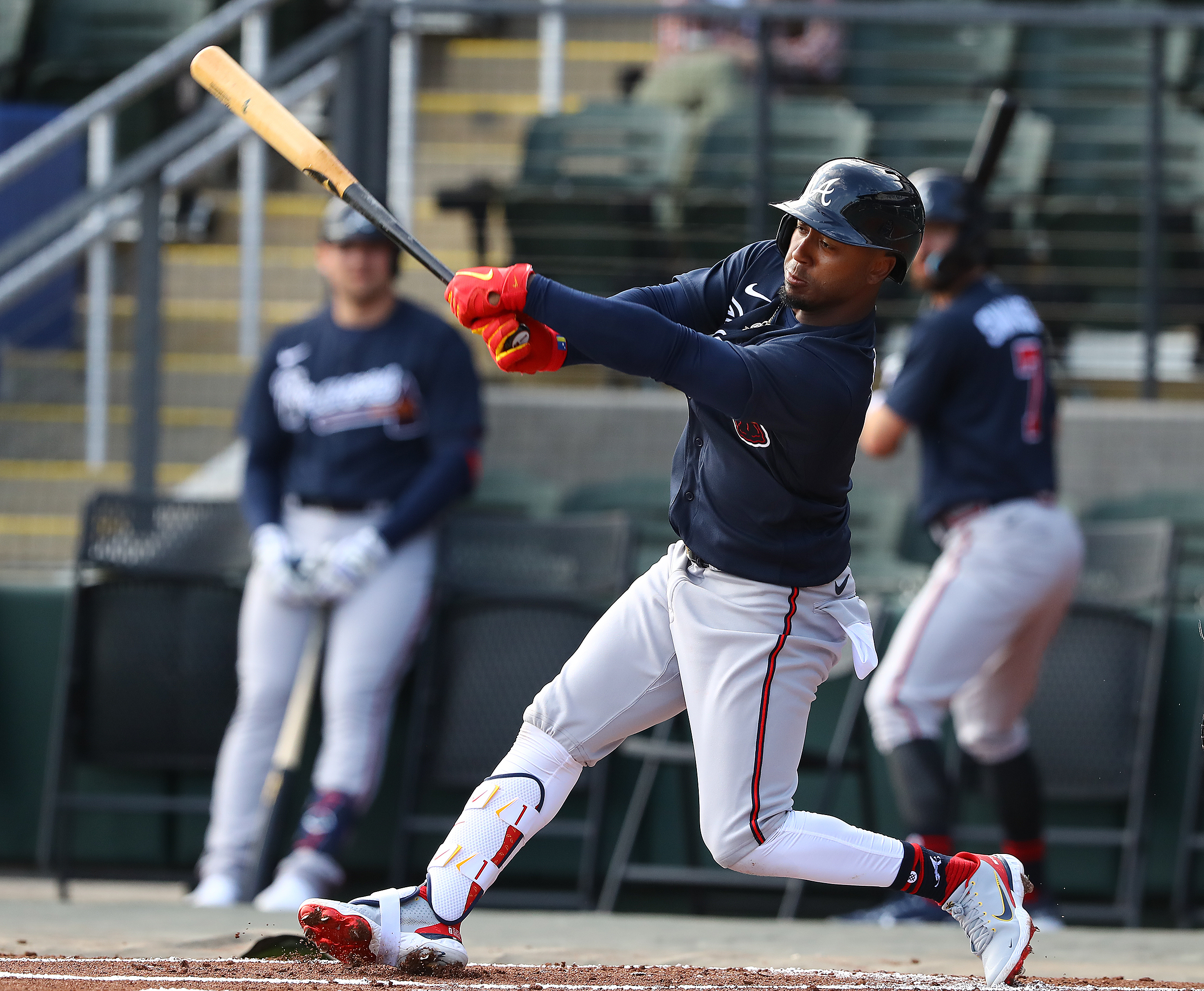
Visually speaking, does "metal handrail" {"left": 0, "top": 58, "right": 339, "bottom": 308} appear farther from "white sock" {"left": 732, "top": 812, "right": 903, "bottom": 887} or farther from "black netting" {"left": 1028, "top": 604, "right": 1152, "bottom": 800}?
"white sock" {"left": 732, "top": 812, "right": 903, "bottom": 887}

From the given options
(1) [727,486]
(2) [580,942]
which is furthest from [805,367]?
(2) [580,942]

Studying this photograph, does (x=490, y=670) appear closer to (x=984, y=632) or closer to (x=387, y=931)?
(x=984, y=632)

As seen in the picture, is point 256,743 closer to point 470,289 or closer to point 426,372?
point 426,372

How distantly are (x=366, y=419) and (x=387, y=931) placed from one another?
233 cm

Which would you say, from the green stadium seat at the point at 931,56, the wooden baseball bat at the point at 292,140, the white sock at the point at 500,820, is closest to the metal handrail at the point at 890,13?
the green stadium seat at the point at 931,56

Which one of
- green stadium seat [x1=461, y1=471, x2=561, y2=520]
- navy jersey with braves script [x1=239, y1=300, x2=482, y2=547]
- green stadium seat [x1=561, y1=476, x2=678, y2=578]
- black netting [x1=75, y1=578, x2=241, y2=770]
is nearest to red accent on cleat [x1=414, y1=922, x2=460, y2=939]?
navy jersey with braves script [x1=239, y1=300, x2=482, y2=547]

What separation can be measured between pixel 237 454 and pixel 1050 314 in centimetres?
337

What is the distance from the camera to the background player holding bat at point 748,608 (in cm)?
294

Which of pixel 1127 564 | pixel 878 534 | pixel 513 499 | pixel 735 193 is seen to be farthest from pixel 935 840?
pixel 735 193

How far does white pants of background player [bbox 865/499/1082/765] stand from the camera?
15.0ft

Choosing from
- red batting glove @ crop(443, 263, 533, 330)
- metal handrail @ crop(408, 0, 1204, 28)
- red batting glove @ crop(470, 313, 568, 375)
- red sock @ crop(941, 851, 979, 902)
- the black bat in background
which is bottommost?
red sock @ crop(941, 851, 979, 902)

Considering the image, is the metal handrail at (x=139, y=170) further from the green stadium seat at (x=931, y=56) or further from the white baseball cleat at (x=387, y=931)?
the white baseball cleat at (x=387, y=931)

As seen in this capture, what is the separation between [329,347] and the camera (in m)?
5.24

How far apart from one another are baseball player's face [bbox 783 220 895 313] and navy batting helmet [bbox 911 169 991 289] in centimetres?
185
